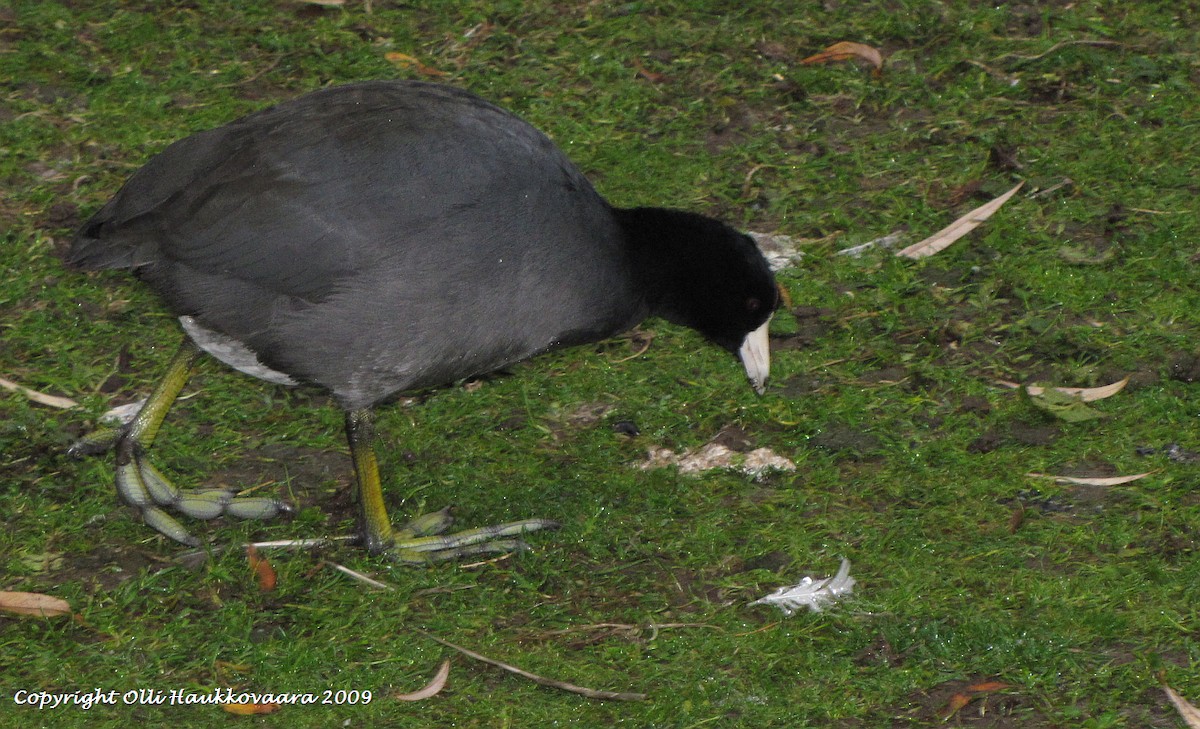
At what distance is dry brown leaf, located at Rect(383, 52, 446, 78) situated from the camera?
5.65 metres

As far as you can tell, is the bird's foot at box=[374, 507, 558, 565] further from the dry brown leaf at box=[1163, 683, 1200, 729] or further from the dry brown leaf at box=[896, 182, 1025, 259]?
the dry brown leaf at box=[896, 182, 1025, 259]

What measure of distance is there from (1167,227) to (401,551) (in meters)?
2.90

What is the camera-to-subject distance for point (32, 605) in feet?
11.6

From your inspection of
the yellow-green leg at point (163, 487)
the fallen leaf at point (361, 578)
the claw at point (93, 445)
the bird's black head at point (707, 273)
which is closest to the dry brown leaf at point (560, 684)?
the fallen leaf at point (361, 578)

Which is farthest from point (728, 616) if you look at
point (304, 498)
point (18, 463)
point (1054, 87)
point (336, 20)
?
point (336, 20)

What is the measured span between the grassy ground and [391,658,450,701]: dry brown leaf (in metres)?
0.04

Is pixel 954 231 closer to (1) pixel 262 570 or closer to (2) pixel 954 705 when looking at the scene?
(2) pixel 954 705

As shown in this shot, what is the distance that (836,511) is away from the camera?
151 inches

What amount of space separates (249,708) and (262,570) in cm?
50

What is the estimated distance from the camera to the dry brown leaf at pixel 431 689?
3275 mm

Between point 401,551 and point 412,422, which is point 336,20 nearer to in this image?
point 412,422

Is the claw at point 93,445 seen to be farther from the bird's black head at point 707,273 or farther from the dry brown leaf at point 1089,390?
the dry brown leaf at point 1089,390

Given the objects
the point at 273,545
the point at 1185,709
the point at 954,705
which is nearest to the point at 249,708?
the point at 273,545

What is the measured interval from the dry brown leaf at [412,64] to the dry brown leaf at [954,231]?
6.89 ft
